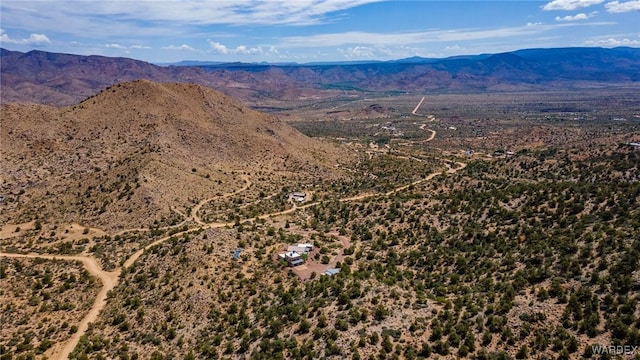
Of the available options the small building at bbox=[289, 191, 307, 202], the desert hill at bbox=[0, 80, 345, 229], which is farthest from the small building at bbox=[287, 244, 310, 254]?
the small building at bbox=[289, 191, 307, 202]

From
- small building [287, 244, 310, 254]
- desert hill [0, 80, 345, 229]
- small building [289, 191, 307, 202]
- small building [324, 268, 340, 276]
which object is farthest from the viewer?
small building [289, 191, 307, 202]

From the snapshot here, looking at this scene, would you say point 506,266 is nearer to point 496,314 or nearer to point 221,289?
point 496,314

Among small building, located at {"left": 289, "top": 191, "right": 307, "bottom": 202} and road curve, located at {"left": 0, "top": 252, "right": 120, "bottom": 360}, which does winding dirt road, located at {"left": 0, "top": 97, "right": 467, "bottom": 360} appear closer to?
road curve, located at {"left": 0, "top": 252, "right": 120, "bottom": 360}

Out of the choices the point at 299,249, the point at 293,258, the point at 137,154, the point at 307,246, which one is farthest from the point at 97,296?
the point at 137,154

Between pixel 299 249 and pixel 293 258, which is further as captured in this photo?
pixel 299 249

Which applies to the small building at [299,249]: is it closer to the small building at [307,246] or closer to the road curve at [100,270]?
the small building at [307,246]

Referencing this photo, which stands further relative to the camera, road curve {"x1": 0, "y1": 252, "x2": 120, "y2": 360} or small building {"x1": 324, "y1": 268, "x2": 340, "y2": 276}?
small building {"x1": 324, "y1": 268, "x2": 340, "y2": 276}

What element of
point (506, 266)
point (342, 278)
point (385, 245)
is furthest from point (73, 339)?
point (506, 266)

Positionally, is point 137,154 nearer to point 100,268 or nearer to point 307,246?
→ point 100,268

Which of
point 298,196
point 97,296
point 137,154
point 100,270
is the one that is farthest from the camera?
point 137,154
